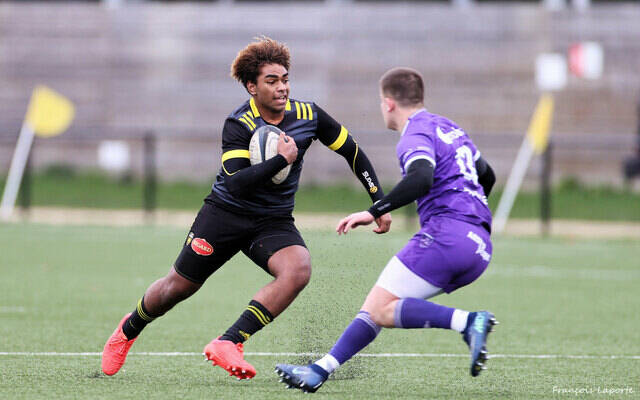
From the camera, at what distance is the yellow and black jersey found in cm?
600

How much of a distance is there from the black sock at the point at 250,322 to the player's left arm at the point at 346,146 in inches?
39.0

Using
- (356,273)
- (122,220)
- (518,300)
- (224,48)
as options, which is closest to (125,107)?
(224,48)

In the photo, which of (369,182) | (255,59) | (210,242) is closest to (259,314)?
(210,242)

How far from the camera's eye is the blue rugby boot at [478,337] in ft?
17.3

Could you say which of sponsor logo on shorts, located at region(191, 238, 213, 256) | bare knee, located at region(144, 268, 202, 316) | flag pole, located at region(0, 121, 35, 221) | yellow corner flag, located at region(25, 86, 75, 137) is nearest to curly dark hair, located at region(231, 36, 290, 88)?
sponsor logo on shorts, located at region(191, 238, 213, 256)

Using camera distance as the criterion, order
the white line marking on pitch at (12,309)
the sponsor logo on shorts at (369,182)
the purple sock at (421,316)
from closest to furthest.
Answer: the purple sock at (421,316)
the sponsor logo on shorts at (369,182)
the white line marking on pitch at (12,309)

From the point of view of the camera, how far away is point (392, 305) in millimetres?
5590

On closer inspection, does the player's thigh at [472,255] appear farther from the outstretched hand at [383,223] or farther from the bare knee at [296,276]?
the bare knee at [296,276]

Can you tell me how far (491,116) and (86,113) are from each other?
8.72 meters

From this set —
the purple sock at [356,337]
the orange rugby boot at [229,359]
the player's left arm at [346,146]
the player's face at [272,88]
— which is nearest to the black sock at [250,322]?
the orange rugby boot at [229,359]

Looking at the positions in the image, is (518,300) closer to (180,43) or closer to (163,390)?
(163,390)

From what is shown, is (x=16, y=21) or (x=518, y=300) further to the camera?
(x=16, y=21)

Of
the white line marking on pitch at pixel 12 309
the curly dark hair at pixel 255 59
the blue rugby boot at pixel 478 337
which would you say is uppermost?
the curly dark hair at pixel 255 59

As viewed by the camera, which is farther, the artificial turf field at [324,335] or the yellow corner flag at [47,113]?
the yellow corner flag at [47,113]
